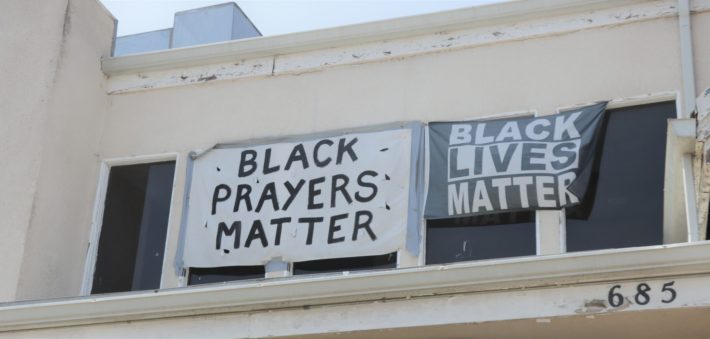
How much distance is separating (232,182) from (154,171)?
935mm

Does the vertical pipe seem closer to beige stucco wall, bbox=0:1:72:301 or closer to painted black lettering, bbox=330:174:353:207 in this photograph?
painted black lettering, bbox=330:174:353:207

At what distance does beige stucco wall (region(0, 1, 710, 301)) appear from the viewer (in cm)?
1041

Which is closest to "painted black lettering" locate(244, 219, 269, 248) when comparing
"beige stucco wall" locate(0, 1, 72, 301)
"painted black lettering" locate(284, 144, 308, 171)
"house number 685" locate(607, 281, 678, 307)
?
"painted black lettering" locate(284, 144, 308, 171)

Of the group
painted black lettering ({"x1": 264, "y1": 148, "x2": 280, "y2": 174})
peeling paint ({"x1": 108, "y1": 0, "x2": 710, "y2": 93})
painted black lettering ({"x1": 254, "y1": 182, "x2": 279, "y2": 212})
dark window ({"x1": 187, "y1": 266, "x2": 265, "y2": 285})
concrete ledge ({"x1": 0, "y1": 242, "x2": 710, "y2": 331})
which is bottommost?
concrete ledge ({"x1": 0, "y1": 242, "x2": 710, "y2": 331})

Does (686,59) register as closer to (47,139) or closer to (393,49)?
(393,49)

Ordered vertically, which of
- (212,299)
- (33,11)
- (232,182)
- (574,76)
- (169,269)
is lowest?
(212,299)

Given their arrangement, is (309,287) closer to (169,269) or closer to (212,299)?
(212,299)

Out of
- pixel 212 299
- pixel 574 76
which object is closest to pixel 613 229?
pixel 574 76

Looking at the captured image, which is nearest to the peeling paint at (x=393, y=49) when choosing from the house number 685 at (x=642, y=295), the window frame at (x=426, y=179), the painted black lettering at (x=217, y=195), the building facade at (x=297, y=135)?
the building facade at (x=297, y=135)

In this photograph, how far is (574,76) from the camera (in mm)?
10461

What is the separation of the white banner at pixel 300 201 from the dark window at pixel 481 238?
1.01ft

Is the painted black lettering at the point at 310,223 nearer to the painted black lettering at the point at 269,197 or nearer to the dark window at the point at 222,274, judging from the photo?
the painted black lettering at the point at 269,197

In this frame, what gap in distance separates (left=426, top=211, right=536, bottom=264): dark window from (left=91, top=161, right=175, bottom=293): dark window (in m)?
2.65

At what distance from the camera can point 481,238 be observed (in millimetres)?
10109
